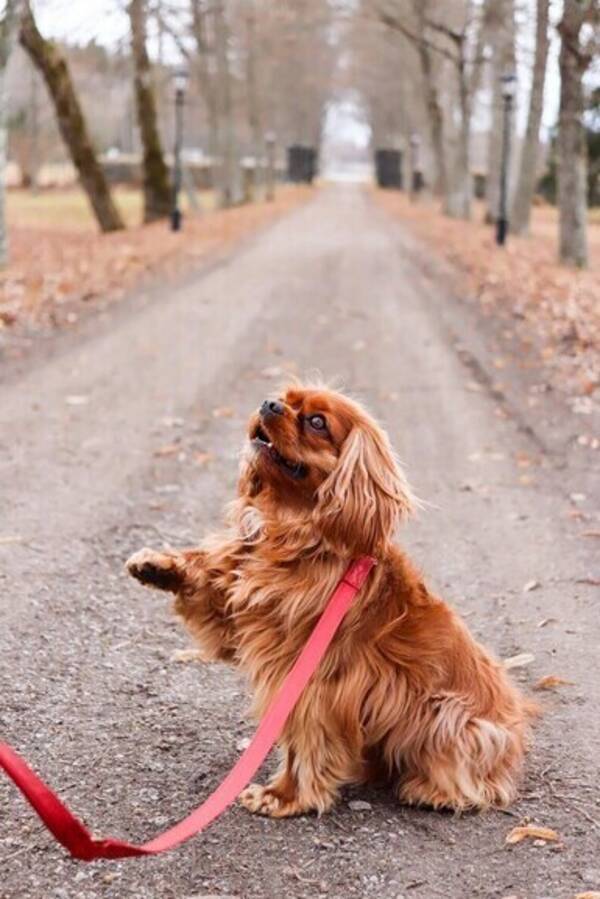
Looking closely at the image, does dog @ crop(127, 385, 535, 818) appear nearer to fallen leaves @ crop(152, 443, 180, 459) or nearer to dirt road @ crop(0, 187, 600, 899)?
dirt road @ crop(0, 187, 600, 899)

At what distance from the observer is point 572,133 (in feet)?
68.0

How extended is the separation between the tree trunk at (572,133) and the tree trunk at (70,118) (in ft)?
33.0

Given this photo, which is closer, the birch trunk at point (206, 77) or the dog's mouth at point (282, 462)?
the dog's mouth at point (282, 462)

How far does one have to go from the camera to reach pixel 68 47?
112 feet

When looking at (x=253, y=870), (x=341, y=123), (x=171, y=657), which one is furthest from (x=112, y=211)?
(x=341, y=123)

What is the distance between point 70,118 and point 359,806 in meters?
24.9

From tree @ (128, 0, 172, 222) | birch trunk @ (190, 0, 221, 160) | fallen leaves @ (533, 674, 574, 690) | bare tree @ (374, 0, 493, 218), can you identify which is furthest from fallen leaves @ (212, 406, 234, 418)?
birch trunk @ (190, 0, 221, 160)

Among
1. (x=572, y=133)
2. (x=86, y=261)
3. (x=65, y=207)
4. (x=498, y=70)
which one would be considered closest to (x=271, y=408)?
(x=572, y=133)

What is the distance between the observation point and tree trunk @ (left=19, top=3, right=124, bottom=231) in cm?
2508

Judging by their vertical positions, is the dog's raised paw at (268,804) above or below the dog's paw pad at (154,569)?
below

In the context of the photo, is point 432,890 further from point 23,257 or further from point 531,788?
point 23,257

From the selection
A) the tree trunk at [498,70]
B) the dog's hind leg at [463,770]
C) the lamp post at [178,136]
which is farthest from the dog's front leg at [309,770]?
the tree trunk at [498,70]

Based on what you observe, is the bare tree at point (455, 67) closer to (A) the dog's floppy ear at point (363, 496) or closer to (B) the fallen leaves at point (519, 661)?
(B) the fallen leaves at point (519, 661)

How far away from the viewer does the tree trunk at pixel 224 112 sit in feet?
130
